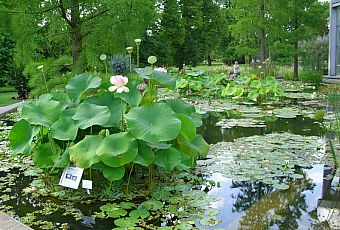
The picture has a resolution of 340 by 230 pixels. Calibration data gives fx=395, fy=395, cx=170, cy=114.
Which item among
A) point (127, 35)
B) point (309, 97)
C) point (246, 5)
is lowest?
point (309, 97)

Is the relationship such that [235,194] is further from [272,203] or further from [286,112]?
[286,112]

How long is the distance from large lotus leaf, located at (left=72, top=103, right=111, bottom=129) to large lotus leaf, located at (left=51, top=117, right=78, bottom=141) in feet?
0.23

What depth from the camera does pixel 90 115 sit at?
8.84 feet

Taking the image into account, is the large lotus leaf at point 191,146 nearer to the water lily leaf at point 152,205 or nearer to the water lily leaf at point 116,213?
the water lily leaf at point 152,205

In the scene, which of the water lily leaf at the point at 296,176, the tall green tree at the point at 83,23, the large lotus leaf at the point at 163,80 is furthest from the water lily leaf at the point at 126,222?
the tall green tree at the point at 83,23

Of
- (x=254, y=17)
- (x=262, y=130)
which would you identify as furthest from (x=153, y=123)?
(x=254, y=17)

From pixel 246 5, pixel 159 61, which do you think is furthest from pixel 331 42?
pixel 159 61

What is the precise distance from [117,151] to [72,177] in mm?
417

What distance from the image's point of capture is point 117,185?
273cm

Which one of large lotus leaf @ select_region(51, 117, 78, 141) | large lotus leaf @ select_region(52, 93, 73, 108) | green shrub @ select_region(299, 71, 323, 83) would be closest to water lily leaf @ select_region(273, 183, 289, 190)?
large lotus leaf @ select_region(51, 117, 78, 141)

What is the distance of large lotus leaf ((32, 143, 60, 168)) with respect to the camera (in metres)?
2.80

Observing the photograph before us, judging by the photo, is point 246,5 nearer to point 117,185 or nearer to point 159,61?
point 159,61

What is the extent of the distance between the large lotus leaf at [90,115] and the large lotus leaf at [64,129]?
70 millimetres

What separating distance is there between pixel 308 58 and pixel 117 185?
1198 cm
